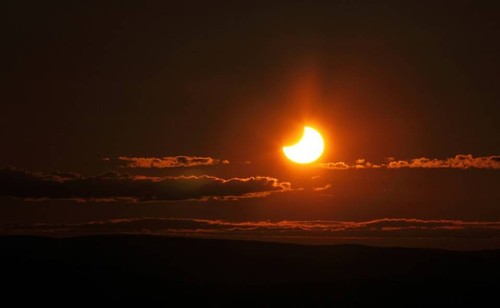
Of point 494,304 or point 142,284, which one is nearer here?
point 494,304

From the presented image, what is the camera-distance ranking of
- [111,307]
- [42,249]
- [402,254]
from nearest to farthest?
[111,307]
[42,249]
[402,254]

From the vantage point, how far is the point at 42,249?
460 ft

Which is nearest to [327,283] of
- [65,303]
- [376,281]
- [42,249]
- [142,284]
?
[376,281]

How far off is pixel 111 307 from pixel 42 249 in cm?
3162

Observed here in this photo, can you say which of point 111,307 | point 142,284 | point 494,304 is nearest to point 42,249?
point 142,284

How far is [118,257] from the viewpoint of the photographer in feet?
468

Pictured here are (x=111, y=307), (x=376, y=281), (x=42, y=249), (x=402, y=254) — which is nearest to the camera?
(x=111, y=307)

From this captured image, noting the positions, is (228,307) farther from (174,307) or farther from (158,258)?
(158,258)

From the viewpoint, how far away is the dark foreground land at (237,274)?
11819 cm

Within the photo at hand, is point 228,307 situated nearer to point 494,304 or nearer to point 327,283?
point 327,283

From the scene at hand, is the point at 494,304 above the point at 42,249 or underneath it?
underneath

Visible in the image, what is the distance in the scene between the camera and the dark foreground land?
118188mm

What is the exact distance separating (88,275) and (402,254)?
52.5 meters

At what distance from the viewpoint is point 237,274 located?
140 meters
